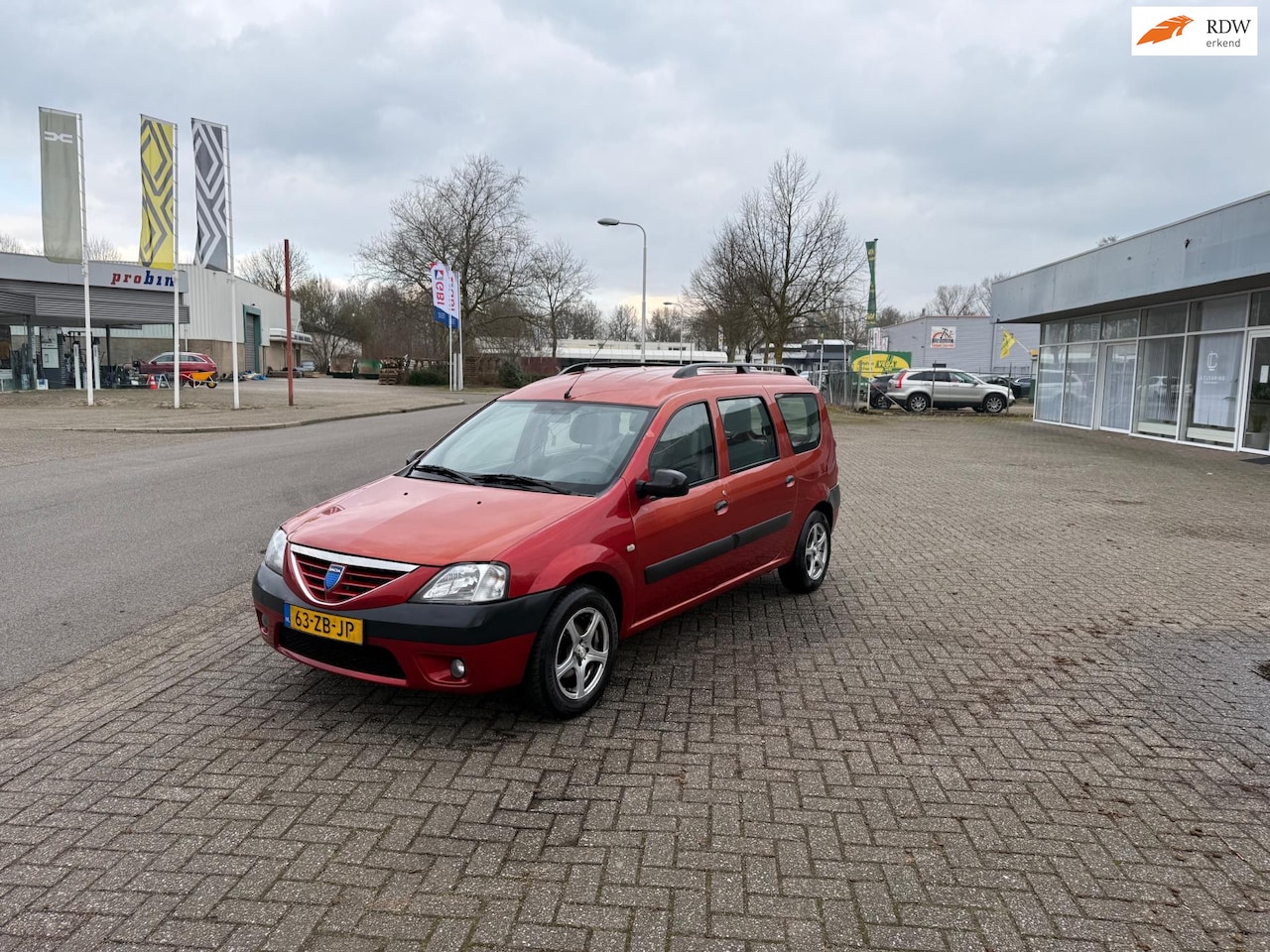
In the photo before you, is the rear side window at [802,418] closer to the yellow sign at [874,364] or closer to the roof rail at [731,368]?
the roof rail at [731,368]

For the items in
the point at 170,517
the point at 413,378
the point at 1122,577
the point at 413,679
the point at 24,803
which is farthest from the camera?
the point at 413,378

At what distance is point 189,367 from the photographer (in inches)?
1652

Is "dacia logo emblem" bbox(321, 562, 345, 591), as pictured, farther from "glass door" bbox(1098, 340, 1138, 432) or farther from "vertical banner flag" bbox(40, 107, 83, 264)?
"vertical banner flag" bbox(40, 107, 83, 264)

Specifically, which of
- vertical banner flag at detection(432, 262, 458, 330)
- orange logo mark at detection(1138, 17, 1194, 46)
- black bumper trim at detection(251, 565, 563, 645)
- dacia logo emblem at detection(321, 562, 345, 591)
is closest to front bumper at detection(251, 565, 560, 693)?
black bumper trim at detection(251, 565, 563, 645)

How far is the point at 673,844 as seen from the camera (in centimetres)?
309

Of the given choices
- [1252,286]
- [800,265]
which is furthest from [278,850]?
[800,265]

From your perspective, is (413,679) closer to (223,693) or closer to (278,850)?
(278,850)

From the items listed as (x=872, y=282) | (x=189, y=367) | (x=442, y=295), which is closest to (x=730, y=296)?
(x=872, y=282)

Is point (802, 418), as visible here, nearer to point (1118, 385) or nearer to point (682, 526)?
point (682, 526)

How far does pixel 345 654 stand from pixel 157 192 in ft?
79.1

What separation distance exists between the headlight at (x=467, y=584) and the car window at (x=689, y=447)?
4.13 ft

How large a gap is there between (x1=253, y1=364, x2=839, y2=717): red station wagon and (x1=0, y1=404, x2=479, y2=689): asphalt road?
2081 millimetres

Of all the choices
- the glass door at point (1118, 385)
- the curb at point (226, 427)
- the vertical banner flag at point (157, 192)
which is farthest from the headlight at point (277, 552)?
the glass door at point (1118, 385)

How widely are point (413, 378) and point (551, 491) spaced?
168 ft
